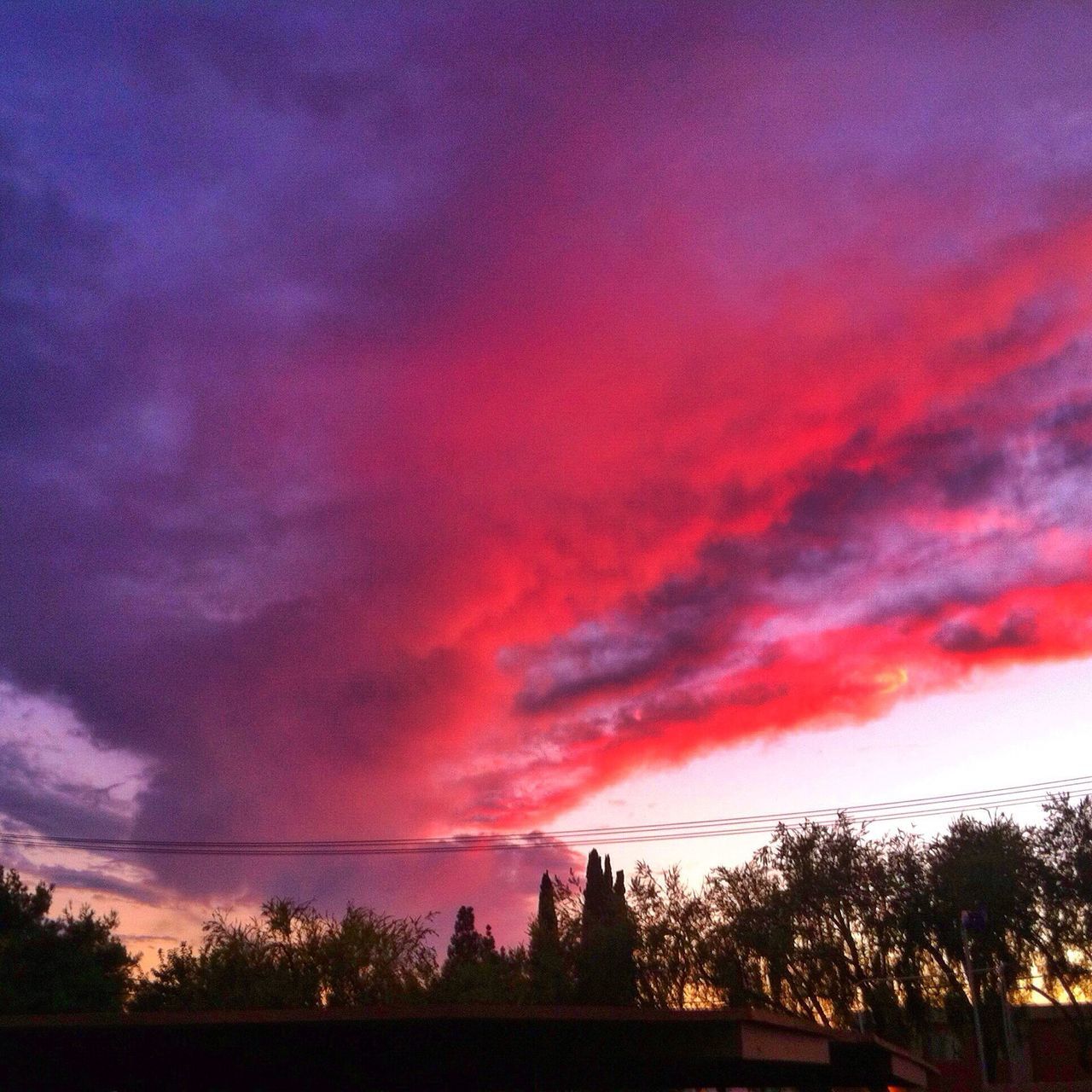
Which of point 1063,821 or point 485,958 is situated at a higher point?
point 1063,821

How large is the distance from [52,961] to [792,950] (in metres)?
41.3

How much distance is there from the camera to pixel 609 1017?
598 inches

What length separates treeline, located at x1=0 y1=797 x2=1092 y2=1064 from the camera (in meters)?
49.1

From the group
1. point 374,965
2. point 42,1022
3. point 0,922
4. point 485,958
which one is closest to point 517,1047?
point 42,1022

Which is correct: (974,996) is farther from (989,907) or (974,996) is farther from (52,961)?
(52,961)

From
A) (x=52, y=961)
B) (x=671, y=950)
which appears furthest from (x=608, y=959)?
(x=52, y=961)

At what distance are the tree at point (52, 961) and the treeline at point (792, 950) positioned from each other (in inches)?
10.7

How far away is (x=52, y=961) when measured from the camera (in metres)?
64.2

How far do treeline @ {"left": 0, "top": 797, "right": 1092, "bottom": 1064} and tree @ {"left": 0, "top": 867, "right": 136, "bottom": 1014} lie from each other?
0.27 metres

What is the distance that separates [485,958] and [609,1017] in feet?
164

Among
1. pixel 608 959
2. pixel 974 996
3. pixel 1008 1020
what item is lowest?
pixel 1008 1020

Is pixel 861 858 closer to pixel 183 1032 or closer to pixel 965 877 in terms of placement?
pixel 965 877

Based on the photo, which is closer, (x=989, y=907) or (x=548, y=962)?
(x=989, y=907)

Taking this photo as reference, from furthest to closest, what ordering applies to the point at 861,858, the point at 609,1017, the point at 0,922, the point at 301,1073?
the point at 0,922 → the point at 861,858 → the point at 301,1073 → the point at 609,1017
